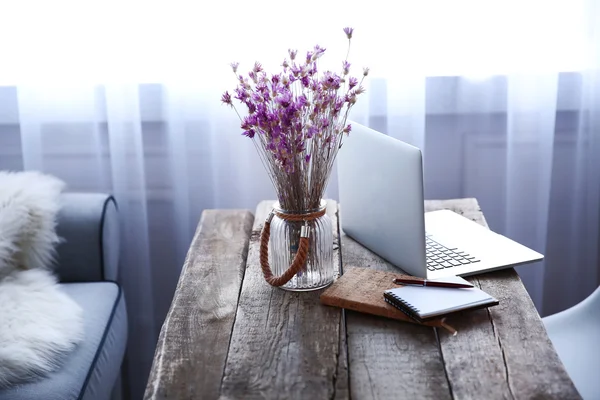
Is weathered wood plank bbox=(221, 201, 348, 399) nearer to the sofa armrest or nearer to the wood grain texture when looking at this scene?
the wood grain texture

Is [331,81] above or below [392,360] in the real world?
above

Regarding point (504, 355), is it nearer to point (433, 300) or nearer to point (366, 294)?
point (433, 300)

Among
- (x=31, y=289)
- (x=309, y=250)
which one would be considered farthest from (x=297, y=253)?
(x=31, y=289)

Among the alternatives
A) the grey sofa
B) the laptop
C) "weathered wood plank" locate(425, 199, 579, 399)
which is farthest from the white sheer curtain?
"weathered wood plank" locate(425, 199, 579, 399)

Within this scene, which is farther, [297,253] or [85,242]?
[85,242]

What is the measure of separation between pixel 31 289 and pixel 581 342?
4.10ft

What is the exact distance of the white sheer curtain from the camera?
227 centimetres

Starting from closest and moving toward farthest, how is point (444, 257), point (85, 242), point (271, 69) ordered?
point (444, 257) → point (85, 242) → point (271, 69)

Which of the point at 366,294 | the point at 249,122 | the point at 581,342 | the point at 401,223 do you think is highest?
the point at 249,122

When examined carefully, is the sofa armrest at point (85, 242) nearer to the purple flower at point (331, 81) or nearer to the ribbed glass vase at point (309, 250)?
the ribbed glass vase at point (309, 250)

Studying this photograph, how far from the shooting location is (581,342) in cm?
186

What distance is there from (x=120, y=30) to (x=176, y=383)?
4.30 ft

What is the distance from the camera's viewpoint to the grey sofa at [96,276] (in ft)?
6.05

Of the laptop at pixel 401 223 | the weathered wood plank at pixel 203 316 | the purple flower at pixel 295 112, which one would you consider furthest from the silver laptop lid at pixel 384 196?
the weathered wood plank at pixel 203 316
